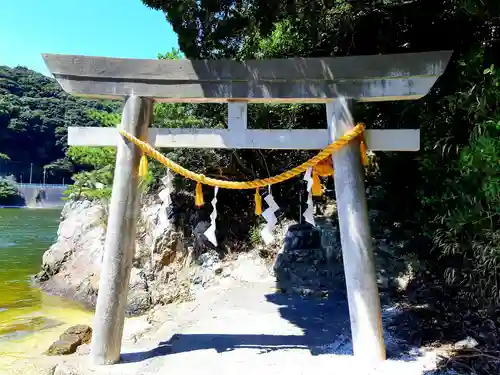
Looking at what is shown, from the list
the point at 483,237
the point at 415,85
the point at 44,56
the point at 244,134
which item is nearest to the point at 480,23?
the point at 415,85

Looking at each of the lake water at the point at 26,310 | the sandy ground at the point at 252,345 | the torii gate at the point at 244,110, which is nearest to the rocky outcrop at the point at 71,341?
the sandy ground at the point at 252,345

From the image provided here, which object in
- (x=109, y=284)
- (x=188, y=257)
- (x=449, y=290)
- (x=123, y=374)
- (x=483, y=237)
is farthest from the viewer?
(x=188, y=257)

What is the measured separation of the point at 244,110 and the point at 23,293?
9784 millimetres

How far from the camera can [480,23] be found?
3.92 m

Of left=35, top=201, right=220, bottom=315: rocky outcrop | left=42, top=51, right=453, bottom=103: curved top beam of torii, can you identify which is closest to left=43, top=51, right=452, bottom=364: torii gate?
left=42, top=51, right=453, bottom=103: curved top beam of torii

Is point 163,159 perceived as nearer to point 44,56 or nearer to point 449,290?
point 44,56

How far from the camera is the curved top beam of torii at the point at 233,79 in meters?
3.71

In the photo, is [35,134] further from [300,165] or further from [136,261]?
[300,165]

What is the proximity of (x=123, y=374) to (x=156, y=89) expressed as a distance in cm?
253

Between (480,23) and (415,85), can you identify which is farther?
(480,23)

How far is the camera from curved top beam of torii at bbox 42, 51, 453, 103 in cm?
371

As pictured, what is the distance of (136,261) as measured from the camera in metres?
9.59

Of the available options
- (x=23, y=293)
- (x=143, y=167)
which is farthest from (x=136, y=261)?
(x=143, y=167)

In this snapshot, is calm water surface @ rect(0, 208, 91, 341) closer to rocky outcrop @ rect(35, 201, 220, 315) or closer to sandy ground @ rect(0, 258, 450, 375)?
rocky outcrop @ rect(35, 201, 220, 315)
